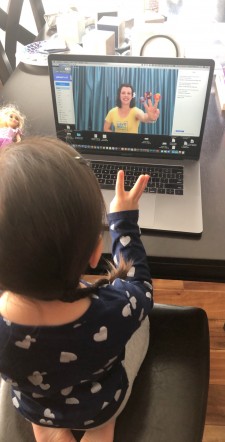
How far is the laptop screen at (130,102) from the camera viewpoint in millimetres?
928

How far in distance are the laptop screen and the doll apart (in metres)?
0.10

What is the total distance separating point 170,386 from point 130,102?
2.19 feet

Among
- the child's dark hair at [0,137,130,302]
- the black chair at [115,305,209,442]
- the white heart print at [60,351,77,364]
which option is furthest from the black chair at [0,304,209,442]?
the child's dark hair at [0,137,130,302]

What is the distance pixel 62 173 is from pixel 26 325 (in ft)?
0.78

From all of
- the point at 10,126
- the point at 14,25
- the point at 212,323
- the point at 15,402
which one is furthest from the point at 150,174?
the point at 14,25

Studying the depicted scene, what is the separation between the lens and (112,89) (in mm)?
966

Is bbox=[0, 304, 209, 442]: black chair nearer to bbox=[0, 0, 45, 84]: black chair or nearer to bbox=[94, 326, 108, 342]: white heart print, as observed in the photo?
bbox=[94, 326, 108, 342]: white heart print

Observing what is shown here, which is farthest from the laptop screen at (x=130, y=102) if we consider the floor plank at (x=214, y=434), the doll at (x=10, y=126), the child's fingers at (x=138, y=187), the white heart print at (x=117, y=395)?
the floor plank at (x=214, y=434)

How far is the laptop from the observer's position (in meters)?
0.90

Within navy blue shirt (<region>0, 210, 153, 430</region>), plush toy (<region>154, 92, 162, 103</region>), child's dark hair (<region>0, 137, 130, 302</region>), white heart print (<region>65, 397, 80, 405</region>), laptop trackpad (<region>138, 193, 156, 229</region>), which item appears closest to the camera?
child's dark hair (<region>0, 137, 130, 302</region>)

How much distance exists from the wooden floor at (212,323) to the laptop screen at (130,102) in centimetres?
78

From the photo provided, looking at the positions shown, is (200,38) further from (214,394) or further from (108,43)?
(214,394)

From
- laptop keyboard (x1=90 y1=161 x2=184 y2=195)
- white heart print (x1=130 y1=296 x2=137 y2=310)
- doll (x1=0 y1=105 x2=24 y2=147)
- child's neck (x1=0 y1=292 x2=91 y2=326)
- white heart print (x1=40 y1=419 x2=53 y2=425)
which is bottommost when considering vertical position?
white heart print (x1=40 y1=419 x2=53 y2=425)

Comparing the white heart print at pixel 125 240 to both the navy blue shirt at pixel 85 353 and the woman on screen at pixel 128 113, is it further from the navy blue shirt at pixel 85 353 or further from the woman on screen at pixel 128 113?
the woman on screen at pixel 128 113
